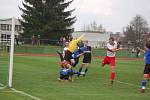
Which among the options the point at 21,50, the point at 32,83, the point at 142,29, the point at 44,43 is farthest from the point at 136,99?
the point at 142,29

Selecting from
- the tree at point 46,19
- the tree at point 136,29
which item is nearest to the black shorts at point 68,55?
the tree at point 46,19

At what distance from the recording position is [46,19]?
7438 cm

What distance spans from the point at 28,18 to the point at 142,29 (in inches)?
2225

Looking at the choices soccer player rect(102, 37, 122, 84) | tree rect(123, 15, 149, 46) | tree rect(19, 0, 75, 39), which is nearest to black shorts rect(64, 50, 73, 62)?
soccer player rect(102, 37, 122, 84)

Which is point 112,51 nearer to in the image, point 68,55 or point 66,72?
point 68,55

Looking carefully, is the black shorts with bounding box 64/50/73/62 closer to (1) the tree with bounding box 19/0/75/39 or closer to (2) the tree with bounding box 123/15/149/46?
(1) the tree with bounding box 19/0/75/39

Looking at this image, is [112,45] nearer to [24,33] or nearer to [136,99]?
[136,99]

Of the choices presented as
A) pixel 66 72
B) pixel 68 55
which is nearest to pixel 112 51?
pixel 68 55

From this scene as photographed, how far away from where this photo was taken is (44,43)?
64.5m

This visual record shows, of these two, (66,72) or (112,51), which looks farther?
(112,51)

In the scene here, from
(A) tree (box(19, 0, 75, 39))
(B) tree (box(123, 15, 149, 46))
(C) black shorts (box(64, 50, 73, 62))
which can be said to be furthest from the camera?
(B) tree (box(123, 15, 149, 46))

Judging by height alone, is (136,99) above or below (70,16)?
below

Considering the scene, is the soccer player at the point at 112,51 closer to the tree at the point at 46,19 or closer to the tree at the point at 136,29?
the tree at the point at 46,19

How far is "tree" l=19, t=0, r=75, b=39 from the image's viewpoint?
72.9 meters
